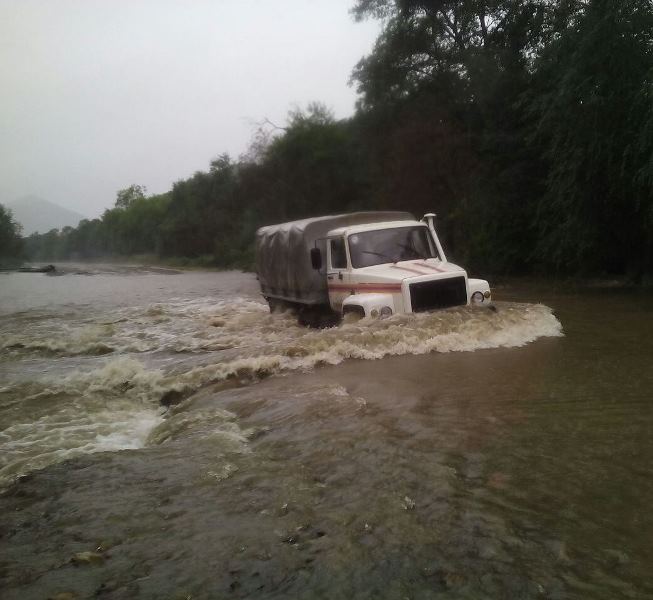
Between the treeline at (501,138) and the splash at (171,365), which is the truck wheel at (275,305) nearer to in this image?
the splash at (171,365)

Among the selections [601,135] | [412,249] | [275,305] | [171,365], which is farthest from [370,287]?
[601,135]

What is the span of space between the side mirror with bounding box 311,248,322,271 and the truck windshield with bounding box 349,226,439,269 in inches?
27.6

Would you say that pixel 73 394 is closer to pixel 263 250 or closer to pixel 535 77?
pixel 263 250

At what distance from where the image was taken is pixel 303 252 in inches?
511

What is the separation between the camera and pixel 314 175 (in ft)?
138

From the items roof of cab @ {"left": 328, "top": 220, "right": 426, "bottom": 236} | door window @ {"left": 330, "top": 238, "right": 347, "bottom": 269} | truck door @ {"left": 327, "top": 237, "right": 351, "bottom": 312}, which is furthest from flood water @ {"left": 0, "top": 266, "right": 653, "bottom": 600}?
roof of cab @ {"left": 328, "top": 220, "right": 426, "bottom": 236}

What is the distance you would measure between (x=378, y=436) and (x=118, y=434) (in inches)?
112

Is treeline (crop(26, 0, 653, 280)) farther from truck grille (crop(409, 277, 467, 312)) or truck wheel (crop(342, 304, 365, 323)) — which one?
truck wheel (crop(342, 304, 365, 323))

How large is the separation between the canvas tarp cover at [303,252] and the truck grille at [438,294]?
108 inches

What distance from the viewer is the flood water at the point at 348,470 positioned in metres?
A: 3.31

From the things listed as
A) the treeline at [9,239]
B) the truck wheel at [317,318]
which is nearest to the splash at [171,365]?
the truck wheel at [317,318]

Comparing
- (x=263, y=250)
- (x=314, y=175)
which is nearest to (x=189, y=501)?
(x=263, y=250)

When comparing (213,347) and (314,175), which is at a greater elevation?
(314,175)

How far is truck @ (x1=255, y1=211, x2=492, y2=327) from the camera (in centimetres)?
1027
